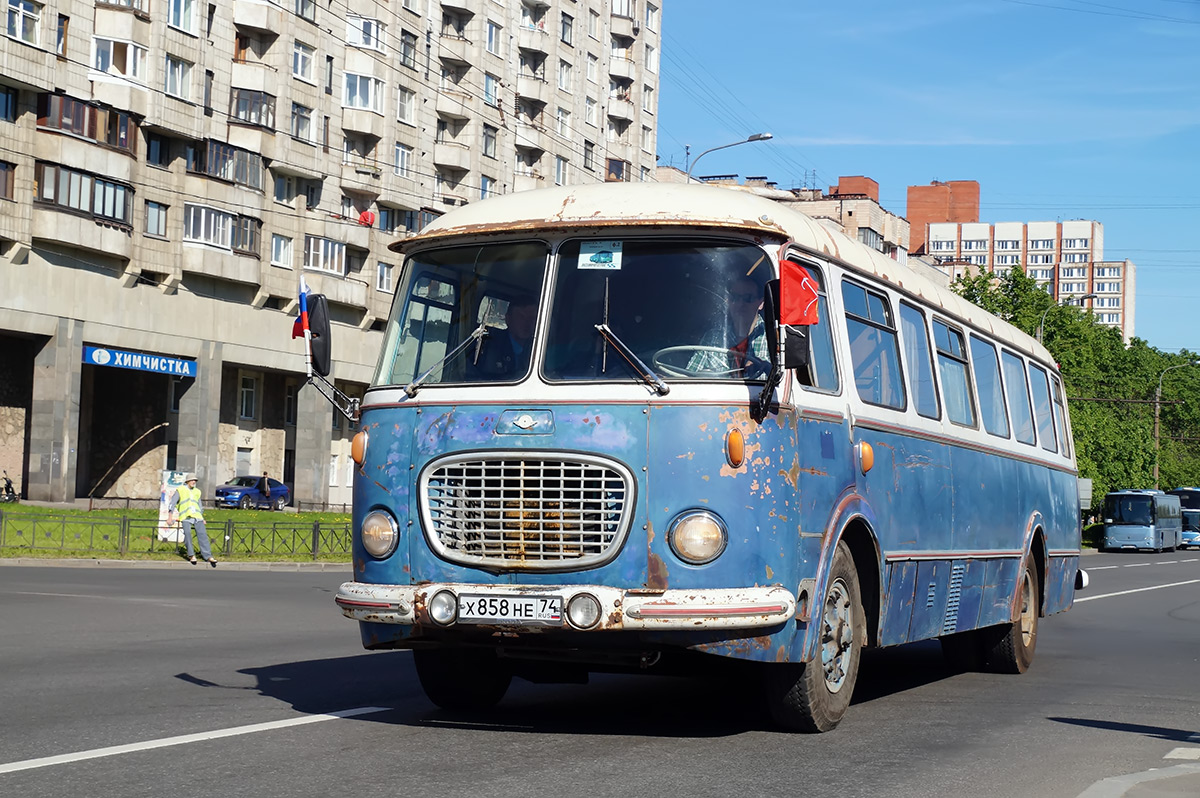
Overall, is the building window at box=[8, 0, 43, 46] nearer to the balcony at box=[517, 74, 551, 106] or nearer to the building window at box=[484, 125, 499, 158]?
the building window at box=[484, 125, 499, 158]

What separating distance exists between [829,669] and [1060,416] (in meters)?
8.63

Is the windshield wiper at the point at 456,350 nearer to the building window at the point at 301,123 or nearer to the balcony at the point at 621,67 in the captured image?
the building window at the point at 301,123

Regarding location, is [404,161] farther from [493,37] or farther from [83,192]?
[83,192]

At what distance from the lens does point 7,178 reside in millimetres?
46938

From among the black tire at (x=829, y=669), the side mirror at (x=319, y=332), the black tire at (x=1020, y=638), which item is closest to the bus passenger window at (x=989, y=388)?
the black tire at (x=1020, y=638)

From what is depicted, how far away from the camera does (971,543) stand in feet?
40.1

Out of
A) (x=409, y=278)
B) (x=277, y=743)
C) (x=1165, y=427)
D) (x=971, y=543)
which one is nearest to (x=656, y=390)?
(x=409, y=278)

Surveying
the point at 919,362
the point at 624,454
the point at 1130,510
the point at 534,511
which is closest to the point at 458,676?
the point at 534,511

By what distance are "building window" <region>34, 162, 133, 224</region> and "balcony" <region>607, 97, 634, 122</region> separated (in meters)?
37.8

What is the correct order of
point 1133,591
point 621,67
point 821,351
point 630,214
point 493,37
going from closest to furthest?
point 630,214 → point 821,351 → point 1133,591 → point 493,37 → point 621,67

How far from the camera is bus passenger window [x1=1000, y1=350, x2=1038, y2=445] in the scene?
46.6 ft

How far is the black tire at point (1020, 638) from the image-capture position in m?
13.7

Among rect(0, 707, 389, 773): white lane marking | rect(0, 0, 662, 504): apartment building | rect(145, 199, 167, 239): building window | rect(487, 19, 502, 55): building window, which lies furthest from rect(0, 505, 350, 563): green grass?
rect(487, 19, 502, 55): building window

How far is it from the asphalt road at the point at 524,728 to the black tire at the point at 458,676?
0.42 feet
